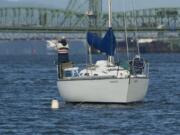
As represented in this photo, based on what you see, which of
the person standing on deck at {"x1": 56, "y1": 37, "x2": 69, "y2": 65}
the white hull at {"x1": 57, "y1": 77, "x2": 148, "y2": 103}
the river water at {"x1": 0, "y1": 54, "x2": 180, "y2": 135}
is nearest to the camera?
the river water at {"x1": 0, "y1": 54, "x2": 180, "y2": 135}

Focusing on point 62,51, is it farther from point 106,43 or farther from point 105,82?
point 105,82

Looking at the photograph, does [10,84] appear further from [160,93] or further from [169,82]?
[160,93]

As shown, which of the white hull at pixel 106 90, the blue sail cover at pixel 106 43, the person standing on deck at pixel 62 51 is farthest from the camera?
the blue sail cover at pixel 106 43

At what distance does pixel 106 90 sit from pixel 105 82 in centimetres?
43

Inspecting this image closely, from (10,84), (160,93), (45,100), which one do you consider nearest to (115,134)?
(45,100)

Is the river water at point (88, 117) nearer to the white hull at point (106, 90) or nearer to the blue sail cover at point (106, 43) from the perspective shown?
the white hull at point (106, 90)

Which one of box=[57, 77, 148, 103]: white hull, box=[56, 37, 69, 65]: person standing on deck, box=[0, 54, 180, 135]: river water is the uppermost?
box=[56, 37, 69, 65]: person standing on deck

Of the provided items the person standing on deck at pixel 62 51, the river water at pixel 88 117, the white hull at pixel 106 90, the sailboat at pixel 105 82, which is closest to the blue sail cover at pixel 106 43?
the sailboat at pixel 105 82

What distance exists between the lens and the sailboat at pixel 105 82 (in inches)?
2020

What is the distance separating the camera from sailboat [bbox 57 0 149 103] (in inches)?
2020

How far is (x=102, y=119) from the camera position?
46.5 meters

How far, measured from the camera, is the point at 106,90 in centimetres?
5150

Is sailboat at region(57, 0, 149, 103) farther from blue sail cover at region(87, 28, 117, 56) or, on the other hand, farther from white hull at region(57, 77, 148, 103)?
blue sail cover at region(87, 28, 117, 56)

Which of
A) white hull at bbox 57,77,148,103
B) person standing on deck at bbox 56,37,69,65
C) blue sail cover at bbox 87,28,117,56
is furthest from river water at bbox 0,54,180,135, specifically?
blue sail cover at bbox 87,28,117,56
